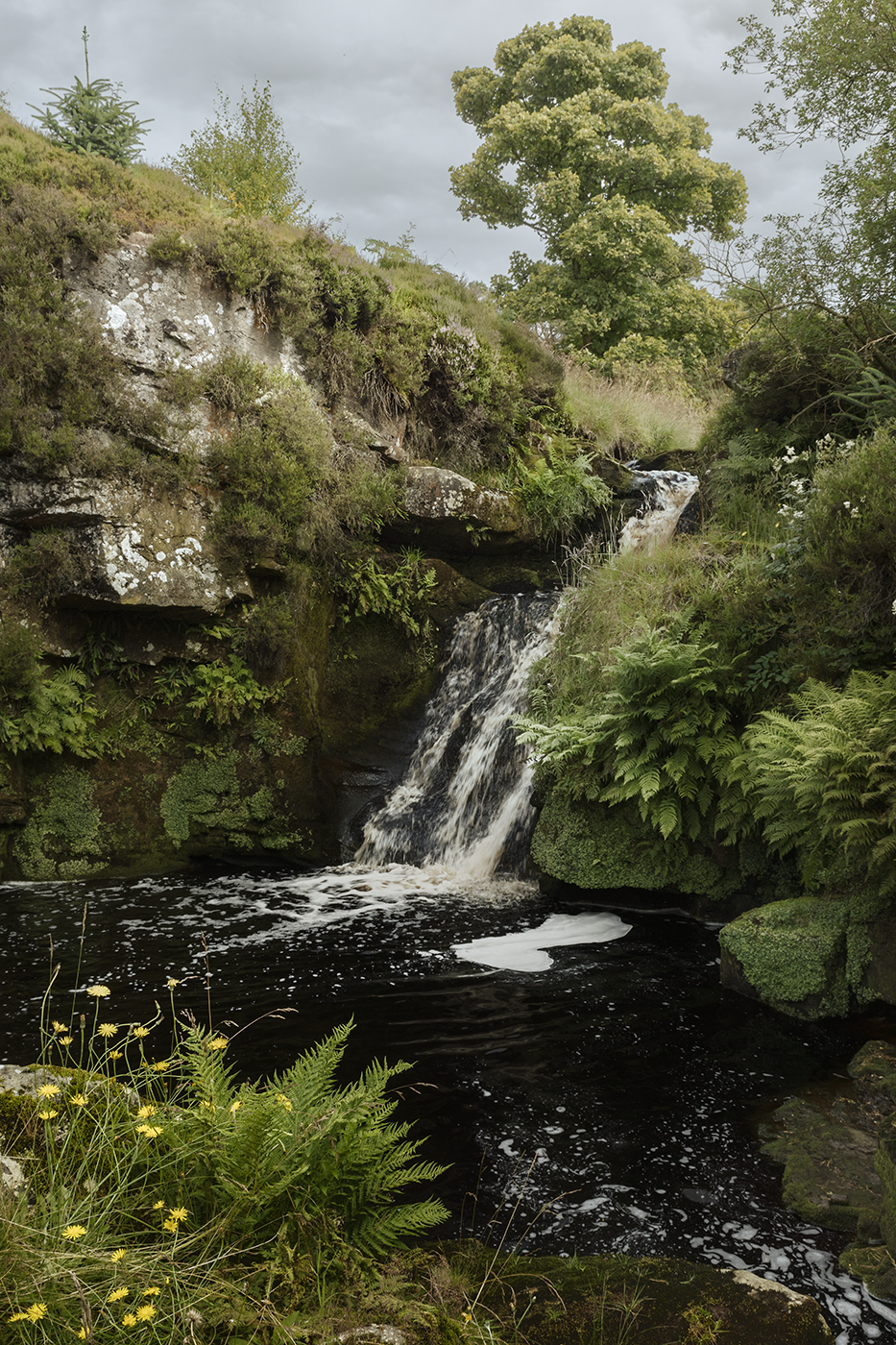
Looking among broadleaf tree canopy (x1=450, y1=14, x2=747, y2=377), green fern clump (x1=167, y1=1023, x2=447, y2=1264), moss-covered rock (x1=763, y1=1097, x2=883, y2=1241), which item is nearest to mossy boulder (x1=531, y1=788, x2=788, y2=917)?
moss-covered rock (x1=763, y1=1097, x2=883, y2=1241)

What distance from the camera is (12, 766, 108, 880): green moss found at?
8523mm

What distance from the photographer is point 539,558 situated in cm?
1109

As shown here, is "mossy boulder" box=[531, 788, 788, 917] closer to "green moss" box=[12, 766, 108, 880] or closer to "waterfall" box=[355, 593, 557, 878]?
"waterfall" box=[355, 593, 557, 878]

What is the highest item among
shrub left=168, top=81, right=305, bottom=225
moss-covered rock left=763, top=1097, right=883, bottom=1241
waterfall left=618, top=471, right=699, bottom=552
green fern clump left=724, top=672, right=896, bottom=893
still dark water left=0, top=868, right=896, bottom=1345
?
shrub left=168, top=81, right=305, bottom=225

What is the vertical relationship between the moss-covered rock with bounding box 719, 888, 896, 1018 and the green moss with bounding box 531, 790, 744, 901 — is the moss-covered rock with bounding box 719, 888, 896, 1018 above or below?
below

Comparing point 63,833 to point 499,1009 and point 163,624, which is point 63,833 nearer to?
point 163,624

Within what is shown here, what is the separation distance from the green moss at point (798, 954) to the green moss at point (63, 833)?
653 cm

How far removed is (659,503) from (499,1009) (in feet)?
26.0

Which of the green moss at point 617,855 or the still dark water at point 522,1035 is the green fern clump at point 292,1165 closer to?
the still dark water at point 522,1035

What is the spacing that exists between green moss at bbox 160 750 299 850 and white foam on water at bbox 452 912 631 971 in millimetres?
3321

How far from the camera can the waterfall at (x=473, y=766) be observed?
8.47m

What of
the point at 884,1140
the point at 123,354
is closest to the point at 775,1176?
the point at 884,1140

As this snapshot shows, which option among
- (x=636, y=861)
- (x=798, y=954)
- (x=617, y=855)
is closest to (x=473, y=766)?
(x=617, y=855)

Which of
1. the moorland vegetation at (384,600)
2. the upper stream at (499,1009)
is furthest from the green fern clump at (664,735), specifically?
the upper stream at (499,1009)
